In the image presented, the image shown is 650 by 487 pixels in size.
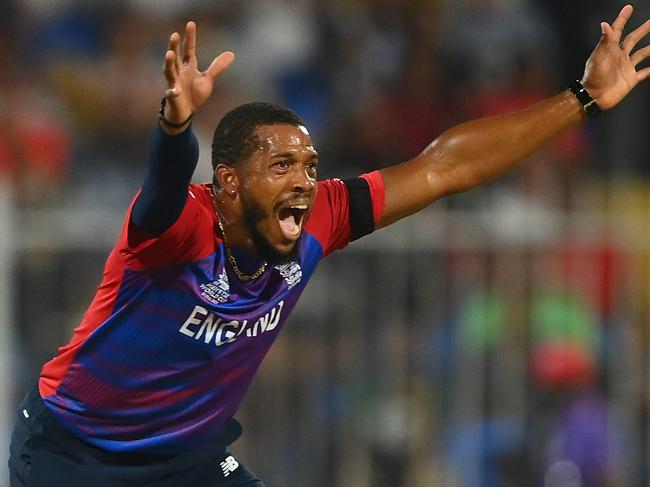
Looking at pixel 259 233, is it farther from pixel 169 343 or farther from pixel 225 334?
pixel 169 343

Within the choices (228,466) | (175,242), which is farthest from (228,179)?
(228,466)

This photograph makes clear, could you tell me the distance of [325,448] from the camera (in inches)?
318

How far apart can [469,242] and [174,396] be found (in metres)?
3.50

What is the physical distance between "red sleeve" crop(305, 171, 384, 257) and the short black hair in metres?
0.51

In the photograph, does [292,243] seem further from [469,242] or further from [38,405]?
Answer: [469,242]

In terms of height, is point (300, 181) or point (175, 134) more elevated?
point (175, 134)

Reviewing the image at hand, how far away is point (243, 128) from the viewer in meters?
4.91

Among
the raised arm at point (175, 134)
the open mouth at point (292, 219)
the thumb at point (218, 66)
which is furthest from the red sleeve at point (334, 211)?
the thumb at point (218, 66)

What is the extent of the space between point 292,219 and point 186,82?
2.94 feet

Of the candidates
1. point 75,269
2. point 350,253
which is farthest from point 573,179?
point 75,269

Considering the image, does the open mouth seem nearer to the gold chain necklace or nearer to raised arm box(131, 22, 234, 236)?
the gold chain necklace

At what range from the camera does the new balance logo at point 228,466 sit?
5215 millimetres

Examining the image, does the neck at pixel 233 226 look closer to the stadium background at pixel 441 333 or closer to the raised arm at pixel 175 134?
the raised arm at pixel 175 134

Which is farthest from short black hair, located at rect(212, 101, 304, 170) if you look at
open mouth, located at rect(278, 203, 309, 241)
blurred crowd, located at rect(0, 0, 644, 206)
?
blurred crowd, located at rect(0, 0, 644, 206)
